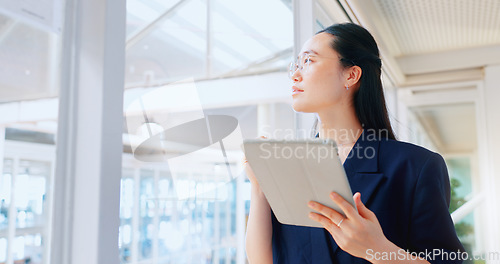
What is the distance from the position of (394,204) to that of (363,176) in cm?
8

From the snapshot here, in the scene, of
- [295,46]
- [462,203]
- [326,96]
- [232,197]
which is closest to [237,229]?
[232,197]

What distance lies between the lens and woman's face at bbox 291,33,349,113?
906 millimetres

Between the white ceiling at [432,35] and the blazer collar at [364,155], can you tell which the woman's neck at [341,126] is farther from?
the white ceiling at [432,35]

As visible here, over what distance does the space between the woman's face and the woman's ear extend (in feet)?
0.04

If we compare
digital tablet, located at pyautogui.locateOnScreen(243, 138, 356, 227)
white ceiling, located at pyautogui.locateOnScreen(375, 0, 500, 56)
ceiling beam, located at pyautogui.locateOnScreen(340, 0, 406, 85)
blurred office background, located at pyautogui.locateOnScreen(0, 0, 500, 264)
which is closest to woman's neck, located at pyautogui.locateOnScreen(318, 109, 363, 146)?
blurred office background, located at pyautogui.locateOnScreen(0, 0, 500, 264)

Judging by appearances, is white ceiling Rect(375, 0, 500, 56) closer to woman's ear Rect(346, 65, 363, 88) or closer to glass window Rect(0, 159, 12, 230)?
woman's ear Rect(346, 65, 363, 88)

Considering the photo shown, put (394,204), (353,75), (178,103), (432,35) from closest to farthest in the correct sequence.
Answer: (394,204) < (353,75) < (178,103) < (432,35)

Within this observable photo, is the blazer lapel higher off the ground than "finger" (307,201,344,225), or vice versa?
the blazer lapel

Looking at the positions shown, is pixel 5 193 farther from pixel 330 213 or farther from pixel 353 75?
pixel 353 75

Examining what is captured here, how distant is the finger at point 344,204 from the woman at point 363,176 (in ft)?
0.14

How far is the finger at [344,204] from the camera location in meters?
0.61

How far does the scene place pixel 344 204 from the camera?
61 cm

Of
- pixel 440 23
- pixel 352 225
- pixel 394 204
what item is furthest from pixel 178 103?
pixel 440 23

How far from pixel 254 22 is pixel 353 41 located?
138 cm
